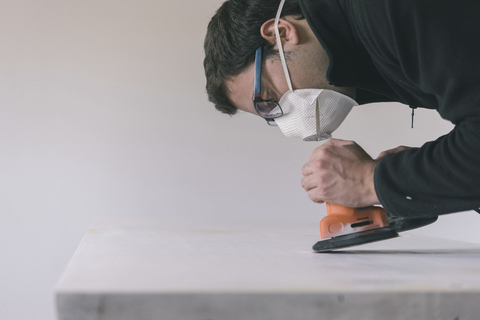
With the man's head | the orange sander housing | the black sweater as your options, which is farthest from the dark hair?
the orange sander housing

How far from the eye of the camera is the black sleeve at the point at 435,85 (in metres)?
0.70

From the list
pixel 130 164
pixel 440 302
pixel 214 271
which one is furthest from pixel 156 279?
pixel 130 164

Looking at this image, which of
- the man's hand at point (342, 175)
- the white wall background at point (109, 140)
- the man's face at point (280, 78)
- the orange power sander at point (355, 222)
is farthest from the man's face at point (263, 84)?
the white wall background at point (109, 140)

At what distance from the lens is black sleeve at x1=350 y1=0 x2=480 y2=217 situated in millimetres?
704

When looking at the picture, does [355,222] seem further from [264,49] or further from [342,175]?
[264,49]

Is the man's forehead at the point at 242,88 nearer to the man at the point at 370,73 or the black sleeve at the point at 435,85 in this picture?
the man at the point at 370,73

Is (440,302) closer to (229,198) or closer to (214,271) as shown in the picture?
(214,271)

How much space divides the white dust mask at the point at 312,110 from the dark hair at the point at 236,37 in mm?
95

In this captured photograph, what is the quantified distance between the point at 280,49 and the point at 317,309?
818mm

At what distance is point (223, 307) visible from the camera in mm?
444

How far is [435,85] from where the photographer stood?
74cm

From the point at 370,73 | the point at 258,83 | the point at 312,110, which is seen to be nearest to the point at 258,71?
the point at 258,83

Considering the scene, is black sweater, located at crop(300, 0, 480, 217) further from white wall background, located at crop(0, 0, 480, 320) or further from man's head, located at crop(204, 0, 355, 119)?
white wall background, located at crop(0, 0, 480, 320)

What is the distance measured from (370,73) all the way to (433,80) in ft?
1.13
